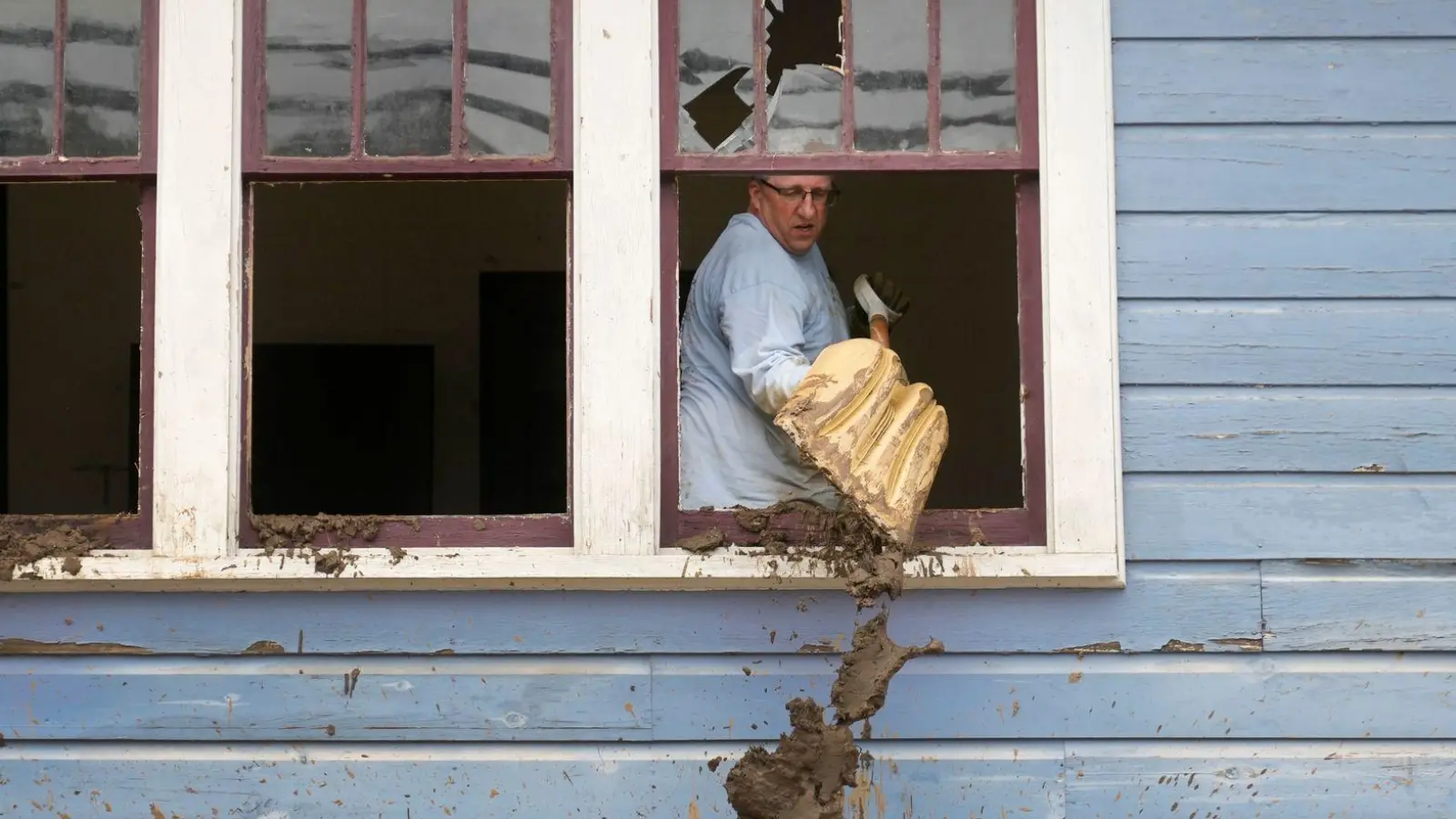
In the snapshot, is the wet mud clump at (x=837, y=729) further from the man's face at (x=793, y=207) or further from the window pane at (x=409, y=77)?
the window pane at (x=409, y=77)

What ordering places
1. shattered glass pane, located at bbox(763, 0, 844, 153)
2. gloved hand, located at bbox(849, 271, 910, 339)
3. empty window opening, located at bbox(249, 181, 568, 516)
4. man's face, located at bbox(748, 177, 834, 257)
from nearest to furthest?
shattered glass pane, located at bbox(763, 0, 844, 153), man's face, located at bbox(748, 177, 834, 257), gloved hand, located at bbox(849, 271, 910, 339), empty window opening, located at bbox(249, 181, 568, 516)

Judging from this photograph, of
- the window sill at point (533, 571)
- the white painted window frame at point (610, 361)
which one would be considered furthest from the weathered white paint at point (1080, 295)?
the window sill at point (533, 571)

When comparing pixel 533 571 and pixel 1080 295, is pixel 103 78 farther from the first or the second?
pixel 1080 295

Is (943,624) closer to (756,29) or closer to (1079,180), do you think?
(1079,180)

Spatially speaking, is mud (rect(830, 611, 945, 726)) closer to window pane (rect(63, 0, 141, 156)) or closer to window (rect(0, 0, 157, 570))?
window pane (rect(63, 0, 141, 156))

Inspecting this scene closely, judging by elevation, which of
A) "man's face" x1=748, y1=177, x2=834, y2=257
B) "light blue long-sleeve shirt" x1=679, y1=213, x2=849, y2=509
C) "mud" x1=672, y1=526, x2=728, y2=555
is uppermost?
"man's face" x1=748, y1=177, x2=834, y2=257

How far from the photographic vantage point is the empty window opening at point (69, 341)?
7426 mm

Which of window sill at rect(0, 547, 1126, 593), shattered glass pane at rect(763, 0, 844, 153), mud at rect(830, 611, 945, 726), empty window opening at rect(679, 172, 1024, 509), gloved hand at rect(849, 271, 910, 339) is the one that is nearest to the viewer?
mud at rect(830, 611, 945, 726)

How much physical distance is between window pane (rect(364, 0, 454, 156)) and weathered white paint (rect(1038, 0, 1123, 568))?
4.62 ft

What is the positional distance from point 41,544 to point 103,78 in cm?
110

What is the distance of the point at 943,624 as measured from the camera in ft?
10.6

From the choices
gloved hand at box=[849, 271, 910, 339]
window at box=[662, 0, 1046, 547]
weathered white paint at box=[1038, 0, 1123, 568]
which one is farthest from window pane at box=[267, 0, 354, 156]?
weathered white paint at box=[1038, 0, 1123, 568]

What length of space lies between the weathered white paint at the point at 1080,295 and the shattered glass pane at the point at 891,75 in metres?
0.29

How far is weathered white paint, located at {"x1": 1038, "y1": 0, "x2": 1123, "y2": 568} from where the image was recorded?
3189 mm
